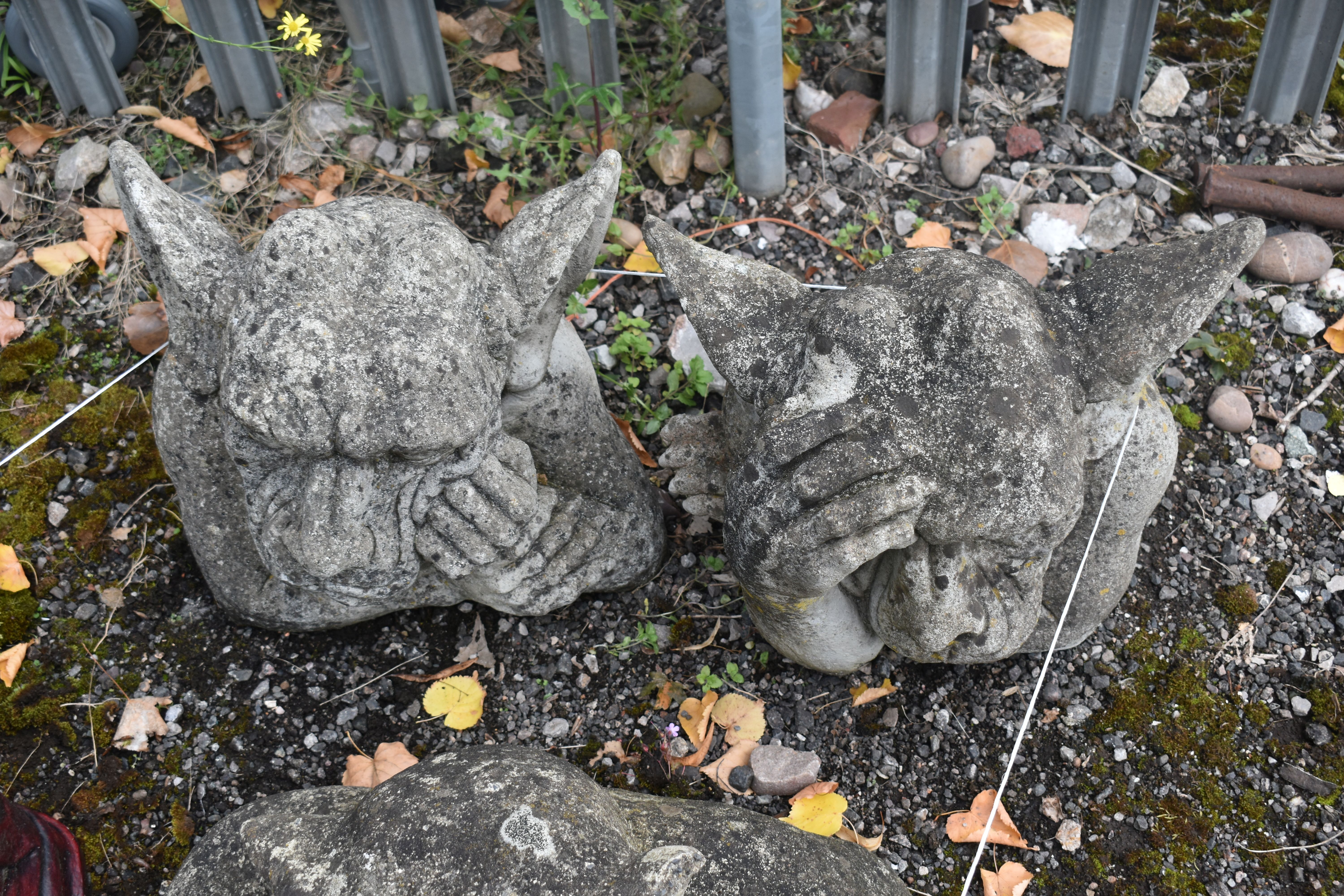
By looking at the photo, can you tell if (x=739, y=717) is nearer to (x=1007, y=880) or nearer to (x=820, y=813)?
(x=820, y=813)

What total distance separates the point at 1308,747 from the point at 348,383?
254 centimetres

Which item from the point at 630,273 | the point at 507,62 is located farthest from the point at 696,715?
the point at 507,62

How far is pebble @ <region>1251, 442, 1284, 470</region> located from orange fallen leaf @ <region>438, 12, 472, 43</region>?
307cm

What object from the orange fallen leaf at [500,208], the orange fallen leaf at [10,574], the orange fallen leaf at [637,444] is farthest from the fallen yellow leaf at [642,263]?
the orange fallen leaf at [10,574]

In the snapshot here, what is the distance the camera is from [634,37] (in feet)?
13.3

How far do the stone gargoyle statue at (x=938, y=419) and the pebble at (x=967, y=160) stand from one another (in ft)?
4.75

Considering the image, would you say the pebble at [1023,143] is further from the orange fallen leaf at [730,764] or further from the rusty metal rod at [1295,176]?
the orange fallen leaf at [730,764]

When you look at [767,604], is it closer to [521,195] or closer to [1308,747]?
[1308,747]

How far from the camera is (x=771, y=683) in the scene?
295 centimetres

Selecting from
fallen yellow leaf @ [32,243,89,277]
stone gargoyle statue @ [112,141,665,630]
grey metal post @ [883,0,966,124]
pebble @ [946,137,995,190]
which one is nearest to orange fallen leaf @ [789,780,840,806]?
stone gargoyle statue @ [112,141,665,630]

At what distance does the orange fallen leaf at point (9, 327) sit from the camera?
3.52m

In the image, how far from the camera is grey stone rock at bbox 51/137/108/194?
12.5ft

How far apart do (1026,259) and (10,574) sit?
3.21 m

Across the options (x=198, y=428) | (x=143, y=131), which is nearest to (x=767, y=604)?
(x=198, y=428)
